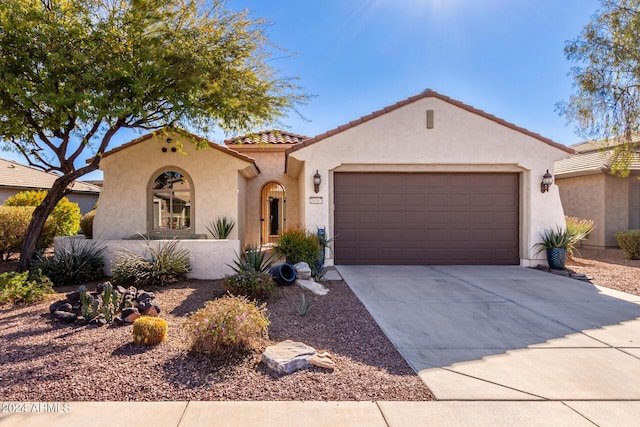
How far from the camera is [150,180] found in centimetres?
1120

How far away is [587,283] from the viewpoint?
873 cm

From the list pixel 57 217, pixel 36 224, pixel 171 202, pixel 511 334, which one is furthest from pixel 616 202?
pixel 57 217

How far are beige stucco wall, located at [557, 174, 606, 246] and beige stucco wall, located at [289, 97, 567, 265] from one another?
6.24 metres

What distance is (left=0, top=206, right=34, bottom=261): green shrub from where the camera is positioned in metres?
11.7

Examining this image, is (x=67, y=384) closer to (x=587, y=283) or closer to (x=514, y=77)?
(x=587, y=283)

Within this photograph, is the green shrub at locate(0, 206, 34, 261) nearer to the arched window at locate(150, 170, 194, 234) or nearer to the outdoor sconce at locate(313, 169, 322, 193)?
the arched window at locate(150, 170, 194, 234)

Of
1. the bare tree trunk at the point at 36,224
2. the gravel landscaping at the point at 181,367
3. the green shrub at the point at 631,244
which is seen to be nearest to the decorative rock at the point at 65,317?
the gravel landscaping at the point at 181,367

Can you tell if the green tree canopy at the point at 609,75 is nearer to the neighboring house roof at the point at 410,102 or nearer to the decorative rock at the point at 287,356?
the neighboring house roof at the point at 410,102

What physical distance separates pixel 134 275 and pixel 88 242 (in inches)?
91.5

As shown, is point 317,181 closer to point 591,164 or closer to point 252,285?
point 252,285
